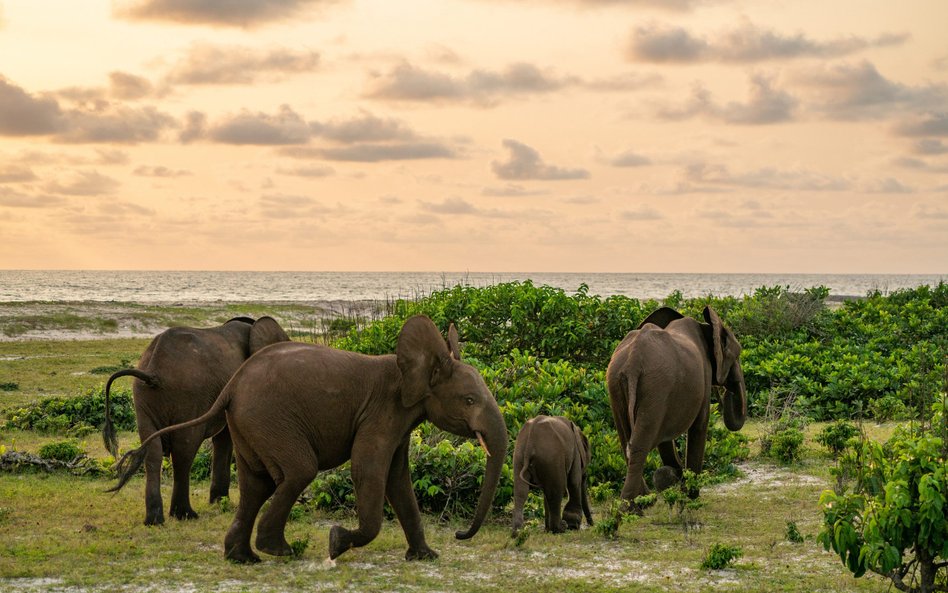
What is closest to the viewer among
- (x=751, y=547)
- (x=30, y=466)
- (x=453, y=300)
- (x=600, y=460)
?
(x=751, y=547)

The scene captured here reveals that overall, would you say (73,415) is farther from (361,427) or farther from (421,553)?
(361,427)

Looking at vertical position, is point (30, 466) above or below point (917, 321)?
below

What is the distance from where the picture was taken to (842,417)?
1680 centimetres

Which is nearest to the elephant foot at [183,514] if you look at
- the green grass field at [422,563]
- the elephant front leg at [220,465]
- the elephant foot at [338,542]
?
the green grass field at [422,563]

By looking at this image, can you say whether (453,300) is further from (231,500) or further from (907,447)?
(907,447)

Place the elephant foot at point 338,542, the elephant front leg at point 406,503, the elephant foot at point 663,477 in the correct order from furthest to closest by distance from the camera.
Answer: the elephant foot at point 663,477 < the elephant front leg at point 406,503 < the elephant foot at point 338,542

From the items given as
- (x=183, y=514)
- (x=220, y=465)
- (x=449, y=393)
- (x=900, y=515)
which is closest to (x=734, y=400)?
(x=449, y=393)

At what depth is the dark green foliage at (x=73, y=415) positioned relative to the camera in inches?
637

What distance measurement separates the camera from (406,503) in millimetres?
8047

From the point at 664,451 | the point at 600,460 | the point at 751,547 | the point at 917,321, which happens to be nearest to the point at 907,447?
the point at 751,547

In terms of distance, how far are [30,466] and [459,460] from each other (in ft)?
Answer: 19.4

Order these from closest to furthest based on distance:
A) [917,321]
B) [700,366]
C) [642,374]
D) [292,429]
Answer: [292,429], [642,374], [700,366], [917,321]

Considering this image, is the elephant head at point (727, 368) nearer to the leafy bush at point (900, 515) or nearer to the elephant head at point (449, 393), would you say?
the elephant head at point (449, 393)

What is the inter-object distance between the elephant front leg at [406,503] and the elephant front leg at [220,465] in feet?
9.76
